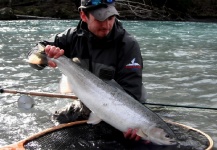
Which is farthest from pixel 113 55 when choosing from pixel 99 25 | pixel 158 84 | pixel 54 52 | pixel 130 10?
pixel 130 10

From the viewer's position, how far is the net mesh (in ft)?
14.0

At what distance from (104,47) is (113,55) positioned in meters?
0.17

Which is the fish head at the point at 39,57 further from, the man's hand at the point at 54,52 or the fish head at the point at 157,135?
the fish head at the point at 157,135

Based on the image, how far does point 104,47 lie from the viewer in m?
4.95

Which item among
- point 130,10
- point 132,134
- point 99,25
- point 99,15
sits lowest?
point 130,10

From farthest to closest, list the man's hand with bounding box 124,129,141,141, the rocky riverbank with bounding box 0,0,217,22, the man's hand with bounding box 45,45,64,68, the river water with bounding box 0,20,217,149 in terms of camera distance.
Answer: the rocky riverbank with bounding box 0,0,217,22 → the river water with bounding box 0,20,217,149 → the man's hand with bounding box 45,45,64,68 → the man's hand with bounding box 124,129,141,141

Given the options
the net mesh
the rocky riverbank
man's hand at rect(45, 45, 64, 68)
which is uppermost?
man's hand at rect(45, 45, 64, 68)

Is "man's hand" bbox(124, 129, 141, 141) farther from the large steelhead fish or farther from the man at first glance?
the man

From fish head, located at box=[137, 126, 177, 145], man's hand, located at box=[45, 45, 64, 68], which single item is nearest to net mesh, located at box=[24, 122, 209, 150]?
fish head, located at box=[137, 126, 177, 145]

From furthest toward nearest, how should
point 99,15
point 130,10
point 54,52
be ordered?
point 130,10, point 99,15, point 54,52

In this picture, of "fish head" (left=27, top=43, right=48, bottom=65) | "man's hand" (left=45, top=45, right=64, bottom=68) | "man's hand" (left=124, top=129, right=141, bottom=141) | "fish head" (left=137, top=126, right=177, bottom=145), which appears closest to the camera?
"fish head" (left=137, top=126, right=177, bottom=145)

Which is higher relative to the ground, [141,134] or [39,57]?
[39,57]

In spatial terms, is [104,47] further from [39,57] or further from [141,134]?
[141,134]

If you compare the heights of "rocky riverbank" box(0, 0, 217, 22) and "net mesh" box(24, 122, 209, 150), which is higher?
"net mesh" box(24, 122, 209, 150)
